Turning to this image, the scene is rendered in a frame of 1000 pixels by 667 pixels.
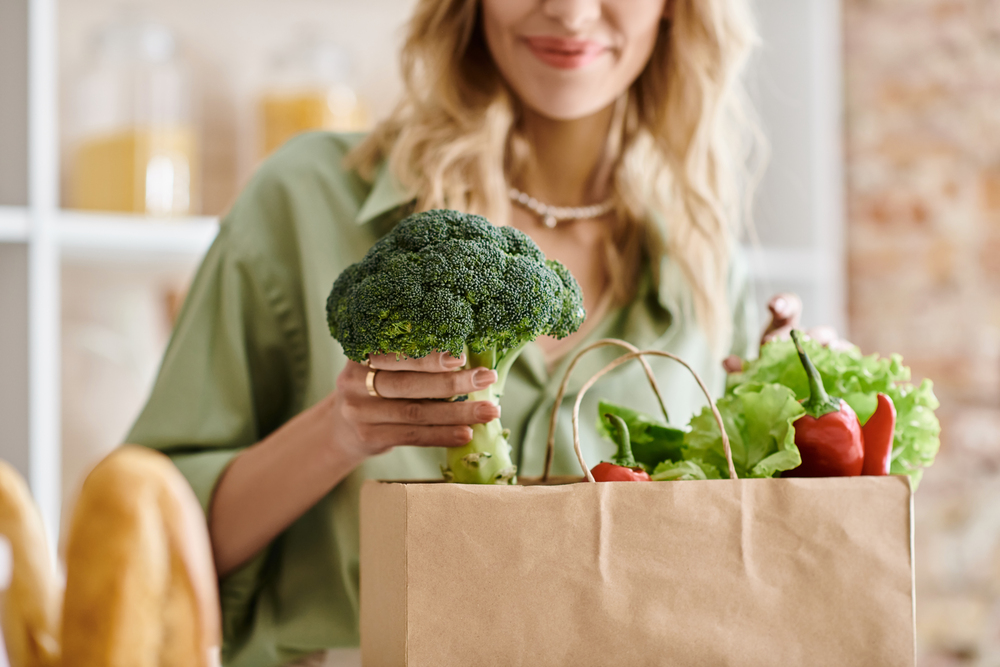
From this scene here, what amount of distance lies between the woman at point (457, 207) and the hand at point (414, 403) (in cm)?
6

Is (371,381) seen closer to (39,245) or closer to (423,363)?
(423,363)

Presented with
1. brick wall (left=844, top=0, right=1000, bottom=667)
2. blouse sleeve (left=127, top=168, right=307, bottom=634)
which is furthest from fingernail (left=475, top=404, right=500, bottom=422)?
brick wall (left=844, top=0, right=1000, bottom=667)

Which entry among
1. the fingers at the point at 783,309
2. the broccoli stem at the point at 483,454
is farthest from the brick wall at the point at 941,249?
the broccoli stem at the point at 483,454

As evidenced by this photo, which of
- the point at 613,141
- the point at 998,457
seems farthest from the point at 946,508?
the point at 613,141

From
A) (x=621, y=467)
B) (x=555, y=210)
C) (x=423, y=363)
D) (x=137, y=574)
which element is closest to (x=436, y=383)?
(x=423, y=363)

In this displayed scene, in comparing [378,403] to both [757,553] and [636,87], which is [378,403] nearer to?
[757,553]

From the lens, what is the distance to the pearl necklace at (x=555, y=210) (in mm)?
1251

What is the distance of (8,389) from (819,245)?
1720 mm

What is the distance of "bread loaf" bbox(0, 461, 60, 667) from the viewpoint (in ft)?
1.95

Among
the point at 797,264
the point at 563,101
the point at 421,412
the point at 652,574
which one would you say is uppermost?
the point at 563,101

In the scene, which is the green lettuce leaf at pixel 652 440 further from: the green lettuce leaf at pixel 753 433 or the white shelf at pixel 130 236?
the white shelf at pixel 130 236

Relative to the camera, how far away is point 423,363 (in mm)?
700

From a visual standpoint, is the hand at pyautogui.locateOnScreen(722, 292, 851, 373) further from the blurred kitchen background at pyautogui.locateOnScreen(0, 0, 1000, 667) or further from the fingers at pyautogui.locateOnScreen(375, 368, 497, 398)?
the blurred kitchen background at pyautogui.locateOnScreen(0, 0, 1000, 667)

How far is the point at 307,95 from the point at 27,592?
141 cm
